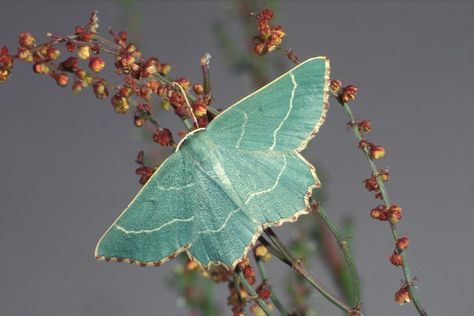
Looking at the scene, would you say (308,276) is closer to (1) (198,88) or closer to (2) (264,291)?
(2) (264,291)

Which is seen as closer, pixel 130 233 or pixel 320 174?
pixel 130 233

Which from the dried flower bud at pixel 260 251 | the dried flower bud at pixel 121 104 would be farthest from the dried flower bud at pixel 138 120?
the dried flower bud at pixel 260 251

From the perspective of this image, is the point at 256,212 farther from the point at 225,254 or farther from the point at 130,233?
the point at 130,233

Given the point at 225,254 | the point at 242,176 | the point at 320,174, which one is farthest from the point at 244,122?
the point at 320,174

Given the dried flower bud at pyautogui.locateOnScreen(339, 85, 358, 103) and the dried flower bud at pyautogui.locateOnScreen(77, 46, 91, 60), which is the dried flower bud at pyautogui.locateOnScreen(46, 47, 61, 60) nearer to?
the dried flower bud at pyautogui.locateOnScreen(77, 46, 91, 60)

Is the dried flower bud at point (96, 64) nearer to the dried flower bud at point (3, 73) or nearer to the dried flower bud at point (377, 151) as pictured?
the dried flower bud at point (3, 73)

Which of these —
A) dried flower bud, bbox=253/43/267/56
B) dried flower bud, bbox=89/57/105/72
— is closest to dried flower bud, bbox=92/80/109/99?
dried flower bud, bbox=89/57/105/72
